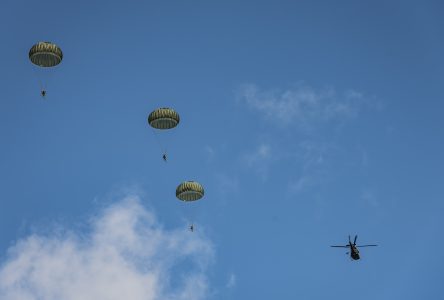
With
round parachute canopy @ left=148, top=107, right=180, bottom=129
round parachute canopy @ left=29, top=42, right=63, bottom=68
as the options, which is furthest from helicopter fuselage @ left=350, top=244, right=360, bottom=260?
round parachute canopy @ left=29, top=42, right=63, bottom=68

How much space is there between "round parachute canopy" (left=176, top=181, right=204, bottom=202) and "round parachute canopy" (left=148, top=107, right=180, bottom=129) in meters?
7.94

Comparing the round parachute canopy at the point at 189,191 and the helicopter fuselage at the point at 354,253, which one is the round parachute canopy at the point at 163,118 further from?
the helicopter fuselage at the point at 354,253

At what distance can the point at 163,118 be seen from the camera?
5044 inches

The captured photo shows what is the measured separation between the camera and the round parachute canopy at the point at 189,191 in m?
130

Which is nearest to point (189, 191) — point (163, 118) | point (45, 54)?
point (163, 118)

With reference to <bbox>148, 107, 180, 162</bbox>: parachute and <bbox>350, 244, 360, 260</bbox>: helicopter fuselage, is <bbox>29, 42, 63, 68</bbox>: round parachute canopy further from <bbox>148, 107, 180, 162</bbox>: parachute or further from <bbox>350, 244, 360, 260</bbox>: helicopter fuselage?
<bbox>350, 244, 360, 260</bbox>: helicopter fuselage

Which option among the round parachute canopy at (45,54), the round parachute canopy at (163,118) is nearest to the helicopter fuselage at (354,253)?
the round parachute canopy at (163,118)

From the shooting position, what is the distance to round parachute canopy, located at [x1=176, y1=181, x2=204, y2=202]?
130m

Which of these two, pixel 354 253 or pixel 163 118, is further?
pixel 354 253

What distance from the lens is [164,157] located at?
12156 centimetres

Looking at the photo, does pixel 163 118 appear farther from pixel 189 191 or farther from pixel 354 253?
pixel 354 253

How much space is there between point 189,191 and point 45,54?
2578cm

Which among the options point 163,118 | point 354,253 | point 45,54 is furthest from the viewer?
point 354,253

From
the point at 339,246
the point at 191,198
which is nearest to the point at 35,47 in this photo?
the point at 191,198
